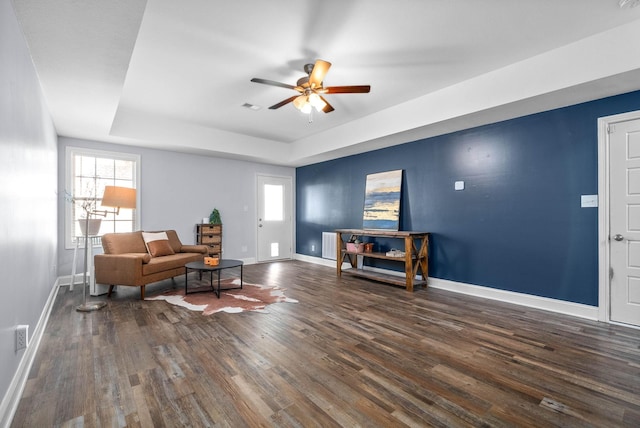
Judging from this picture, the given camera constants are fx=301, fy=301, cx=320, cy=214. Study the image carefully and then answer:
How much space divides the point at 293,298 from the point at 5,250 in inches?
115

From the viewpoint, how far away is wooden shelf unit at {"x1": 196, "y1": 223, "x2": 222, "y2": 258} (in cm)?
599

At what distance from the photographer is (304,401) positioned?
1832 millimetres

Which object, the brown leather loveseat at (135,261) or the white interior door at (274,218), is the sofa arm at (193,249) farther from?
the white interior door at (274,218)

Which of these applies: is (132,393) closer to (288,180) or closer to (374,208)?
(374,208)

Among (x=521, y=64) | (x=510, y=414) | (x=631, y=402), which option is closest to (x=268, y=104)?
(x=521, y=64)

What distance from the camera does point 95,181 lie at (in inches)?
203

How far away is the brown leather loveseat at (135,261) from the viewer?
3.94m

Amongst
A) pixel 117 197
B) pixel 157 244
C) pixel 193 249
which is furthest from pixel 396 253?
pixel 117 197

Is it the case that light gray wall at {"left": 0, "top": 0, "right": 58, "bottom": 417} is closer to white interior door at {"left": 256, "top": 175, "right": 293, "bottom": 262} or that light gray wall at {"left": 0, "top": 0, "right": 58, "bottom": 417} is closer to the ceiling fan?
the ceiling fan

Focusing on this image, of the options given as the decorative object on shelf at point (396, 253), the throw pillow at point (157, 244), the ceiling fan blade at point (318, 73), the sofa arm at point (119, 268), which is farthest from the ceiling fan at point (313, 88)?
the throw pillow at point (157, 244)

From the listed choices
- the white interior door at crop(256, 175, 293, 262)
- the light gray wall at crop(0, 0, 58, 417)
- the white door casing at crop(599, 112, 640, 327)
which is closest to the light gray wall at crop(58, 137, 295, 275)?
the white interior door at crop(256, 175, 293, 262)

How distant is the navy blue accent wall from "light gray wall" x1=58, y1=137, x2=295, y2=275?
321 cm

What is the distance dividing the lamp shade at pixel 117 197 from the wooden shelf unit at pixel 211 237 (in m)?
2.44

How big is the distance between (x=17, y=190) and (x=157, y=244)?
288 cm
